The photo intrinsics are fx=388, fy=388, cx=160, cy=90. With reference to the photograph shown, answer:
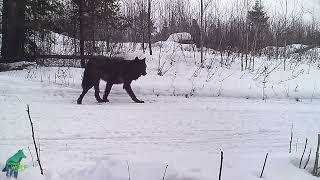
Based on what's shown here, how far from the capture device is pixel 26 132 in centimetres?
588

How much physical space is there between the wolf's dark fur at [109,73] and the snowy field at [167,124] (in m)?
0.39

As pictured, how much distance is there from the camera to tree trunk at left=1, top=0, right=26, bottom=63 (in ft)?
49.3

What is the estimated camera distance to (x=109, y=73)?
9867 mm

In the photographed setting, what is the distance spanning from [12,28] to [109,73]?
7.28 metres

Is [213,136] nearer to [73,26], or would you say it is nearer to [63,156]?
[63,156]

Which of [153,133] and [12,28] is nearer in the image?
[153,133]

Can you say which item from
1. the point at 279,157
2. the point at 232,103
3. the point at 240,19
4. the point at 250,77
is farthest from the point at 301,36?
the point at 279,157

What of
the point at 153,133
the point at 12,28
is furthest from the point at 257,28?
the point at 153,133

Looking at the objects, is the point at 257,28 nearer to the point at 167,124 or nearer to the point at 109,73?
the point at 109,73

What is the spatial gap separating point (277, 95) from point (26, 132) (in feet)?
25.9

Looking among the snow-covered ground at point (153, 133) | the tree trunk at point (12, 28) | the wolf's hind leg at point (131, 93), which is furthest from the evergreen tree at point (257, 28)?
the tree trunk at point (12, 28)

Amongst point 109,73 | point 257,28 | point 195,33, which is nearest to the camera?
point 109,73

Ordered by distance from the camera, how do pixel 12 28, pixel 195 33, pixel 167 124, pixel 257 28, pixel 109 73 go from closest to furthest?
pixel 167 124
pixel 109 73
pixel 12 28
pixel 257 28
pixel 195 33

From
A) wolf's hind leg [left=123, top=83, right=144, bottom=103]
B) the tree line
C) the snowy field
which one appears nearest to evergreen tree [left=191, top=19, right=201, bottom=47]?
the tree line
